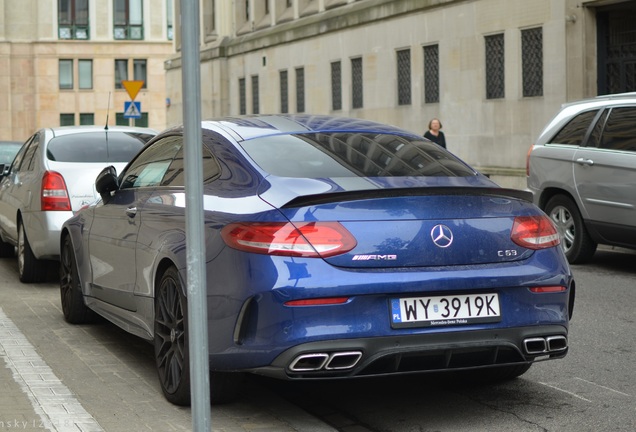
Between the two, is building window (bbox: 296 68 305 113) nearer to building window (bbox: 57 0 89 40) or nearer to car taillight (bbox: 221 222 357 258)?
car taillight (bbox: 221 222 357 258)

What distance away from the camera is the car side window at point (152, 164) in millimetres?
7537

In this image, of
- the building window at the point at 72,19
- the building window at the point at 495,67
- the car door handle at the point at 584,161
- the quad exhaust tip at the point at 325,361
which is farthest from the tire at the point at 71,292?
the building window at the point at 72,19

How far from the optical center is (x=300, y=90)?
132 feet

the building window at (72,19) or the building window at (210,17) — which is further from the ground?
the building window at (72,19)

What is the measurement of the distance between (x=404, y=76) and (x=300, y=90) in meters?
8.08

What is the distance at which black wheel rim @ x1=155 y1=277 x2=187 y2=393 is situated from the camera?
6469mm

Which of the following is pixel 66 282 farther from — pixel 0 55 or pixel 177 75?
pixel 0 55

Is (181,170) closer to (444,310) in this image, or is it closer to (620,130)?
(444,310)

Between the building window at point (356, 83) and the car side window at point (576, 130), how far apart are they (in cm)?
2147

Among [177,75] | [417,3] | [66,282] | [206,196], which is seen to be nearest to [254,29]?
[177,75]

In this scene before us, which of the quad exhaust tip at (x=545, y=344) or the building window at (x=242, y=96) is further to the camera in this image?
the building window at (x=242, y=96)

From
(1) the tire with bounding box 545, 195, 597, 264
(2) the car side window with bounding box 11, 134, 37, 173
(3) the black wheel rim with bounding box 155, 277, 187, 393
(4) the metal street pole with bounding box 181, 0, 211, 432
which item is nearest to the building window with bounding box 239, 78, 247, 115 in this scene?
(2) the car side window with bounding box 11, 134, 37, 173

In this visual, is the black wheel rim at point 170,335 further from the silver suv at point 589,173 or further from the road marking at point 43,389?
the silver suv at point 589,173

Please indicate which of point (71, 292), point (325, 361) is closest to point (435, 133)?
point (71, 292)
